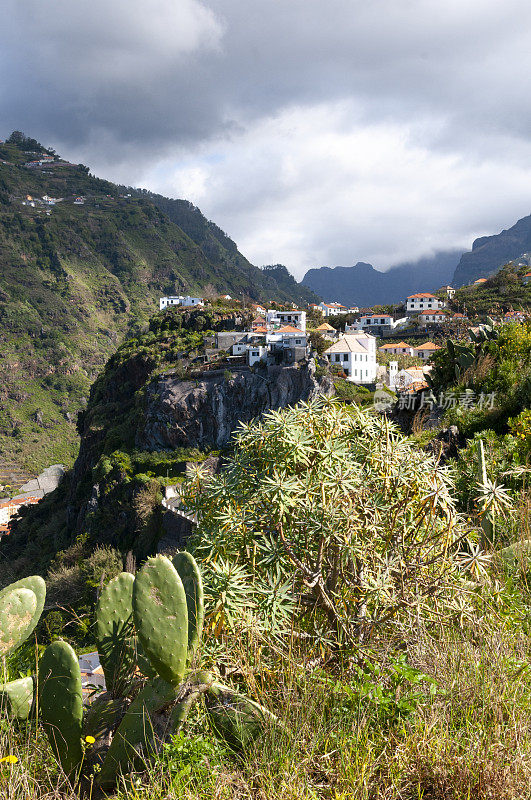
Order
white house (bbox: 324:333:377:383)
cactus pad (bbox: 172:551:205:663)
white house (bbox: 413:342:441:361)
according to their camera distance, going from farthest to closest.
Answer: white house (bbox: 413:342:441:361) → white house (bbox: 324:333:377:383) → cactus pad (bbox: 172:551:205:663)

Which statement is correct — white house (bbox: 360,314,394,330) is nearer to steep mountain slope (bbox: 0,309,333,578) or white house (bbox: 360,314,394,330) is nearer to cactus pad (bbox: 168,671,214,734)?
steep mountain slope (bbox: 0,309,333,578)

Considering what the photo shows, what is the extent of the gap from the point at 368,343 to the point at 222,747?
144 feet

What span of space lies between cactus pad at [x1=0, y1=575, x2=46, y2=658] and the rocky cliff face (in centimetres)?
3632

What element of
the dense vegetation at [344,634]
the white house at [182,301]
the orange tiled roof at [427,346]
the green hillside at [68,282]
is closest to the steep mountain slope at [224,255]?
the green hillside at [68,282]

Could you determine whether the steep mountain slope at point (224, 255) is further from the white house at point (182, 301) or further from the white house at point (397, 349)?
the white house at point (397, 349)

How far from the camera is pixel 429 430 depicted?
6.68 m

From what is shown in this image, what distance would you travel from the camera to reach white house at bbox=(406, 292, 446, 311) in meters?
62.3

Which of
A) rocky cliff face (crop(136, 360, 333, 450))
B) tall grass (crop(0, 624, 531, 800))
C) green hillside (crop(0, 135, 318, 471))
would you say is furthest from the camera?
green hillside (crop(0, 135, 318, 471))

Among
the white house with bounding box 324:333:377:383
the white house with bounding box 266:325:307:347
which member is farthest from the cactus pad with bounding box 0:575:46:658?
the white house with bounding box 266:325:307:347

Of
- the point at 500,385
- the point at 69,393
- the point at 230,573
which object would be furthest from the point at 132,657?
the point at 69,393

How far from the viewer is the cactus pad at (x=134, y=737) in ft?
5.77

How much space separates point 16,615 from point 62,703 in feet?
1.81

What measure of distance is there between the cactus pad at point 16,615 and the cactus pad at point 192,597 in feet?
2.87

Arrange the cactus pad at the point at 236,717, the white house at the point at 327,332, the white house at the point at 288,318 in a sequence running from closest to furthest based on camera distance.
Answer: the cactus pad at the point at 236,717, the white house at the point at 288,318, the white house at the point at 327,332
